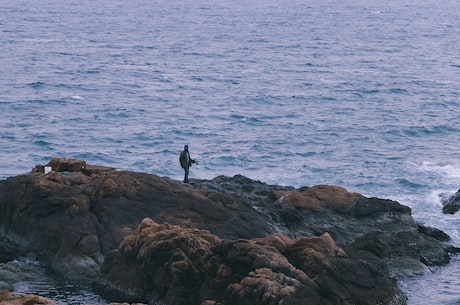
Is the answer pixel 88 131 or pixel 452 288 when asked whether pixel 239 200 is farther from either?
pixel 88 131

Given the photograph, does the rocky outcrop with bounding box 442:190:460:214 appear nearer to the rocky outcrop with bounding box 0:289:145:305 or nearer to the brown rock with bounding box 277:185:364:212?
the brown rock with bounding box 277:185:364:212

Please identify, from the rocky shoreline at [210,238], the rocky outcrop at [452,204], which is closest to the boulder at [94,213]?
the rocky shoreline at [210,238]

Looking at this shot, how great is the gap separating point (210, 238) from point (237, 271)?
2425 millimetres

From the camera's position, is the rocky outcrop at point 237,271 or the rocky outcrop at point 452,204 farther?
the rocky outcrop at point 452,204

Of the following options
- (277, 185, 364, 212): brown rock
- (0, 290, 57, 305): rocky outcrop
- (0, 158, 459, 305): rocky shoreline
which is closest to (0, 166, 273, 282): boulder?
(0, 158, 459, 305): rocky shoreline

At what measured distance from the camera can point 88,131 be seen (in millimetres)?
66062

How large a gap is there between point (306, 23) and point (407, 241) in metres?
115

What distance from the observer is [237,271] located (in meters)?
29.2

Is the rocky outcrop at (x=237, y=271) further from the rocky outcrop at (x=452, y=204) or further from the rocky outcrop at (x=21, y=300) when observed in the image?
the rocky outcrop at (x=452, y=204)

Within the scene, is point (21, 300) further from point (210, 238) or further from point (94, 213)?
point (94, 213)

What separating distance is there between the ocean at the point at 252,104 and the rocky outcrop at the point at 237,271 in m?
3.11

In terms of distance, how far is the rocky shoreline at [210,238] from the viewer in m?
29.5

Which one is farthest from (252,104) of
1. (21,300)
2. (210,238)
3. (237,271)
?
(21,300)

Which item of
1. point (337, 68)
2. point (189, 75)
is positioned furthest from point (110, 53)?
point (337, 68)
